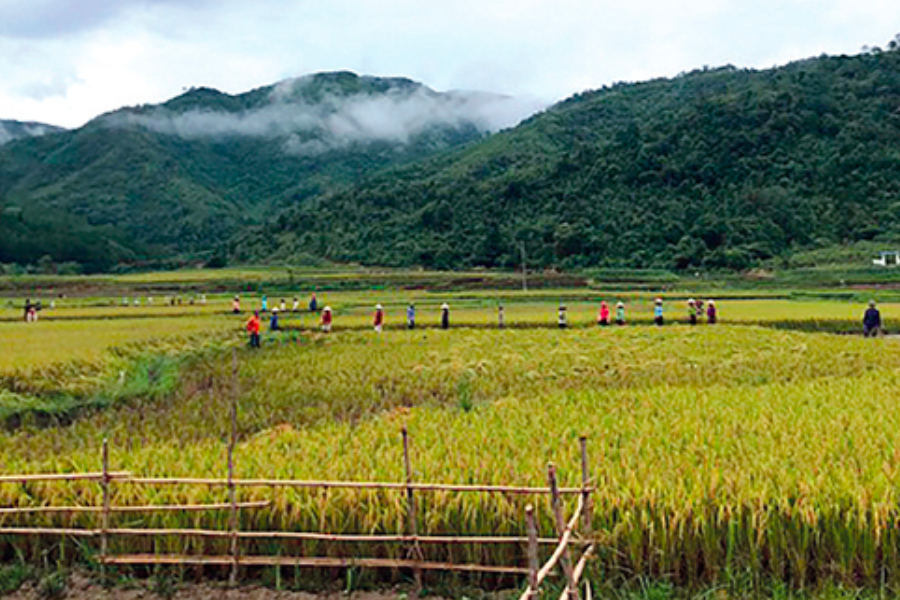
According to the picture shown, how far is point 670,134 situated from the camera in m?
71.6

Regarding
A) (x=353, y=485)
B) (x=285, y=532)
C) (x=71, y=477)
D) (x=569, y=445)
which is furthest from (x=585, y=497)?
(x=71, y=477)

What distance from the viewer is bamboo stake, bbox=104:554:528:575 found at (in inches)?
214

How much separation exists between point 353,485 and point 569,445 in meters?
2.26

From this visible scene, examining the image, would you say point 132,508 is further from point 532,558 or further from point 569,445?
point 569,445

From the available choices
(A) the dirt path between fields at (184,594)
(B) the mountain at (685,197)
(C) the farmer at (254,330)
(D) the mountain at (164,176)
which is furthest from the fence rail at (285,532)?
(D) the mountain at (164,176)

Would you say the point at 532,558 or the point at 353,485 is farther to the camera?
the point at 353,485

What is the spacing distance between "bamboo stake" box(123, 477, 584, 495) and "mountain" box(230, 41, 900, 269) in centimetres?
5313

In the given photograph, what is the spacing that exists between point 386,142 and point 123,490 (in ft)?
633

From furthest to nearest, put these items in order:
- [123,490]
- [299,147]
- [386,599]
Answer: [299,147]
[123,490]
[386,599]

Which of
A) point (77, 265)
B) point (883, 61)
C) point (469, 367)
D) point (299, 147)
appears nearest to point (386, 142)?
point (299, 147)

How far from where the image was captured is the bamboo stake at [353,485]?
5.32 metres

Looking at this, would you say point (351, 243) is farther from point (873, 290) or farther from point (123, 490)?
point (123, 490)

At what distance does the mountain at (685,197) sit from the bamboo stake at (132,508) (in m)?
53.5

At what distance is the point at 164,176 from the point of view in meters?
133
